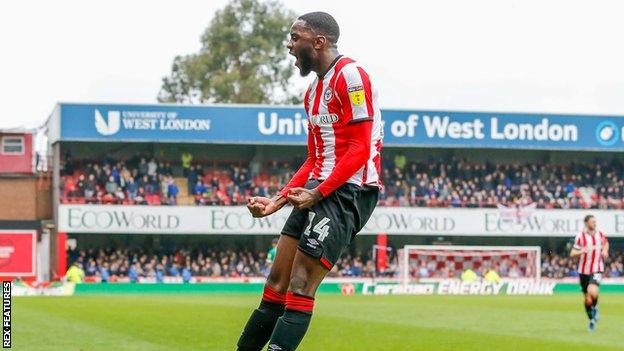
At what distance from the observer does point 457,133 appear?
51.3m

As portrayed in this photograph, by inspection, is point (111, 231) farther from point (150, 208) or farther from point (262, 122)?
point (262, 122)

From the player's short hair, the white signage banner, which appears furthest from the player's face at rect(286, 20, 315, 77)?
the white signage banner

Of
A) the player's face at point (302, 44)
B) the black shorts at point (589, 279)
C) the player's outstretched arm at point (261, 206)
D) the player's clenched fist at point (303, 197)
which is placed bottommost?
the black shorts at point (589, 279)

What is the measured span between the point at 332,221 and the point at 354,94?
0.80 meters

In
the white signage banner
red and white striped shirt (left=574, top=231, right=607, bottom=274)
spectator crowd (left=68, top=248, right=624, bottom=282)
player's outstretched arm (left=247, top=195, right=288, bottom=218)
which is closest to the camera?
player's outstretched arm (left=247, top=195, right=288, bottom=218)

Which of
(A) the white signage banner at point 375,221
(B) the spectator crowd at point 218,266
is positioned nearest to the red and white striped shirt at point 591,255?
(B) the spectator crowd at point 218,266

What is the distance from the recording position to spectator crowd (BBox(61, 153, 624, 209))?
4850 cm

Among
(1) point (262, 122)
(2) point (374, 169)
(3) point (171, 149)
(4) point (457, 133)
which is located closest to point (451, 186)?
(4) point (457, 133)

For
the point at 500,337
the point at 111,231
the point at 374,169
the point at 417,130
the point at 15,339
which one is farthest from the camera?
the point at 417,130

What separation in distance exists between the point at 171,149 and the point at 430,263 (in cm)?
1234

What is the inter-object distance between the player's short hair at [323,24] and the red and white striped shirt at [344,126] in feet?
0.57

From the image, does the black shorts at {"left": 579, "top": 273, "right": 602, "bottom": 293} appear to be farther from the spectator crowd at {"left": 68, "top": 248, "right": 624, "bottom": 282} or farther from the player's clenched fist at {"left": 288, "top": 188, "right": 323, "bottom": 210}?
the spectator crowd at {"left": 68, "top": 248, "right": 624, "bottom": 282}

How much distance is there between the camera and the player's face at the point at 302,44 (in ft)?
24.2

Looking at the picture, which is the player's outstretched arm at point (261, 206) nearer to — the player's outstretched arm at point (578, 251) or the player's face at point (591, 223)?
the player's face at point (591, 223)
